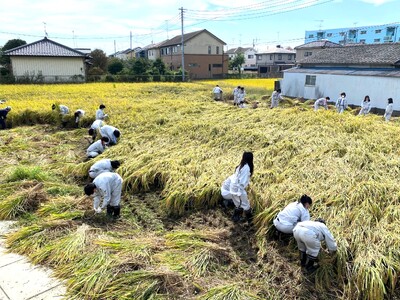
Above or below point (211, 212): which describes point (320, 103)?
above

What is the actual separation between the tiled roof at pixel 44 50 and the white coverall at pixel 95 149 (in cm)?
2531

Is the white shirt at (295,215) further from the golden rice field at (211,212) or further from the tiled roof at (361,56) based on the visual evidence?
the tiled roof at (361,56)

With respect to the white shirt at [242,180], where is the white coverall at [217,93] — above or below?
above

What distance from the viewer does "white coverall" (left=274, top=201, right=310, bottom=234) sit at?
3.98m

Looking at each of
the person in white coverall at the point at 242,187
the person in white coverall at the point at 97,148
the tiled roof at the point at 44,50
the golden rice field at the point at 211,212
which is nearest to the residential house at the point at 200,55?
the tiled roof at the point at 44,50

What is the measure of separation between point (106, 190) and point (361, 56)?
700 inches

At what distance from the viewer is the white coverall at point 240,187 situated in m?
4.66

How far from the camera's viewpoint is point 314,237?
11.7 ft

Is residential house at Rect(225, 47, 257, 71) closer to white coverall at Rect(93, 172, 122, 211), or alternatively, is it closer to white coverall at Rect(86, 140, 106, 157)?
white coverall at Rect(86, 140, 106, 157)

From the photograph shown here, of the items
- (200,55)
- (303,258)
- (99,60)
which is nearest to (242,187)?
(303,258)

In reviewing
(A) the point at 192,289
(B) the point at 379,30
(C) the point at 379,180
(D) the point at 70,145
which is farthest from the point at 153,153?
(B) the point at 379,30

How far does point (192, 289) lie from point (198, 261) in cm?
41

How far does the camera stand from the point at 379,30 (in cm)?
5734

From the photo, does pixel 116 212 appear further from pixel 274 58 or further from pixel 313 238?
pixel 274 58
